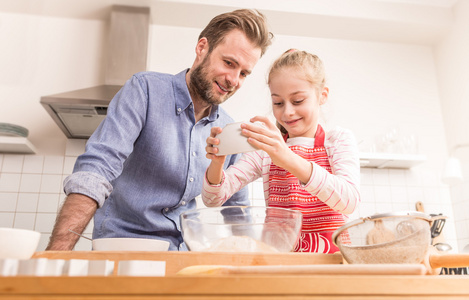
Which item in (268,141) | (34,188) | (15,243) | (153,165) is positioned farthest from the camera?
(34,188)

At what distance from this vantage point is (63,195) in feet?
8.45

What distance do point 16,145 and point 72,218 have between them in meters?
1.91

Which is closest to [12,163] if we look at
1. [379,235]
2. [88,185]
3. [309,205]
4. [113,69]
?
[113,69]

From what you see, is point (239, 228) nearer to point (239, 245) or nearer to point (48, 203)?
point (239, 245)

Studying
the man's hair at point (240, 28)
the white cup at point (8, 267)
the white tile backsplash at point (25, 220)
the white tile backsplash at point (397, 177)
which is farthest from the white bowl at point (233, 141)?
the white tile backsplash at point (397, 177)

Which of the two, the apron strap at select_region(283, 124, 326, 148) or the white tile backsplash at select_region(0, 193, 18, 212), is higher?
the apron strap at select_region(283, 124, 326, 148)

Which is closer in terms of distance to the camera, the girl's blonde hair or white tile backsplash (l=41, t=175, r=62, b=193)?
the girl's blonde hair

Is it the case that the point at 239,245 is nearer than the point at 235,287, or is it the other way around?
the point at 235,287

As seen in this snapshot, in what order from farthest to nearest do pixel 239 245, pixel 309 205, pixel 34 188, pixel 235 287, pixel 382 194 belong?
pixel 382 194 < pixel 34 188 < pixel 309 205 < pixel 239 245 < pixel 235 287

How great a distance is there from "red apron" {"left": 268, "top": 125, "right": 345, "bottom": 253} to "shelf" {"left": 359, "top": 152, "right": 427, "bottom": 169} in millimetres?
1602

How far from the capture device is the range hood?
7.50 ft

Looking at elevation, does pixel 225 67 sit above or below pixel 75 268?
above

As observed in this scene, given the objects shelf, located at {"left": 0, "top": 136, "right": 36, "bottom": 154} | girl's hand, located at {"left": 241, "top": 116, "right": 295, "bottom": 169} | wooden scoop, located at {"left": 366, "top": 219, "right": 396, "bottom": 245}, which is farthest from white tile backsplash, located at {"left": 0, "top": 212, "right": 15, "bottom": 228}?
wooden scoop, located at {"left": 366, "top": 219, "right": 396, "bottom": 245}

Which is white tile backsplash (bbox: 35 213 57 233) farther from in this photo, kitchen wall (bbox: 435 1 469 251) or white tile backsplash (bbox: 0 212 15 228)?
kitchen wall (bbox: 435 1 469 251)
